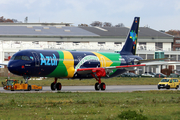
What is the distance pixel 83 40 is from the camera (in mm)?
110000

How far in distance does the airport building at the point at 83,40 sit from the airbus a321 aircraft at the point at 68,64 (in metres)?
45.5

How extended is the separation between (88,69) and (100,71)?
63.2 inches

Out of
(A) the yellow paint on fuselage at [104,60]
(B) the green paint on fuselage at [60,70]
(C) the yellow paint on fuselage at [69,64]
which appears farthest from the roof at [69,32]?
(B) the green paint on fuselage at [60,70]

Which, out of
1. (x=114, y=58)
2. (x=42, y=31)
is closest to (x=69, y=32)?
(x=42, y=31)

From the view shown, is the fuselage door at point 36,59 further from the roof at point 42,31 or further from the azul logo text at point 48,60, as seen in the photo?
the roof at point 42,31

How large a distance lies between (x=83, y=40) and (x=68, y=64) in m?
69.4

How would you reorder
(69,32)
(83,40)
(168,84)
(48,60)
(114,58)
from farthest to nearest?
(69,32) → (83,40) → (114,58) → (168,84) → (48,60)

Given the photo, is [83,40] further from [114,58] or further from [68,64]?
[68,64]

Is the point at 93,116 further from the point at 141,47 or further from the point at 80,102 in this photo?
the point at 141,47

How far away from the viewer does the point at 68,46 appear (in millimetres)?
95812

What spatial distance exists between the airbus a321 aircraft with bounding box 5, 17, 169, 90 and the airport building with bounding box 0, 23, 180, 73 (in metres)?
45.5

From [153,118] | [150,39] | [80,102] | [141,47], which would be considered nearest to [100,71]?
[80,102]

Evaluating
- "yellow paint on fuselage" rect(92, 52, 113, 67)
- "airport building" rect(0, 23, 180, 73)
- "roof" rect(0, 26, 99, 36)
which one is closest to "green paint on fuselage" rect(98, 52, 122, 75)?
"yellow paint on fuselage" rect(92, 52, 113, 67)

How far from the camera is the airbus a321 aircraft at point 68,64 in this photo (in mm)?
36500
